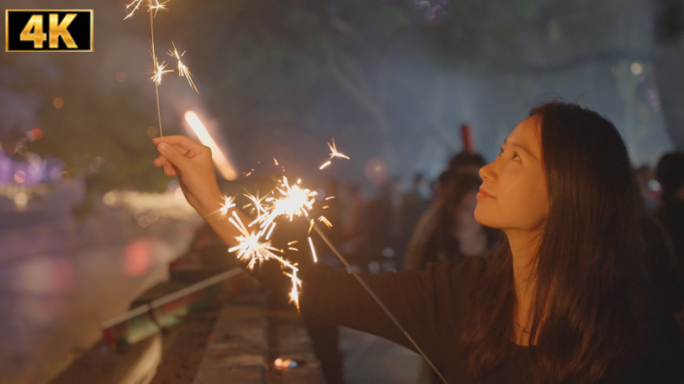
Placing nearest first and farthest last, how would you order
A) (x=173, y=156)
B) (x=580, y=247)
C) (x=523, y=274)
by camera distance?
(x=580, y=247) → (x=173, y=156) → (x=523, y=274)

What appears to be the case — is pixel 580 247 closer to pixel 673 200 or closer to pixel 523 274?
pixel 523 274

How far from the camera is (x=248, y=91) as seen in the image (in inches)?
706

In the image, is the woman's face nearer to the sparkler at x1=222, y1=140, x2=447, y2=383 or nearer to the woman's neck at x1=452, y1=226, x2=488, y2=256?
the sparkler at x1=222, y1=140, x2=447, y2=383

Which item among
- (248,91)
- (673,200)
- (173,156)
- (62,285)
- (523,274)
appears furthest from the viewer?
(248,91)

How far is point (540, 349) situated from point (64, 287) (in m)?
12.5

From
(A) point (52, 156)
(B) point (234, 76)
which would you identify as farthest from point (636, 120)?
(A) point (52, 156)

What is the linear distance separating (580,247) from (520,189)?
27cm

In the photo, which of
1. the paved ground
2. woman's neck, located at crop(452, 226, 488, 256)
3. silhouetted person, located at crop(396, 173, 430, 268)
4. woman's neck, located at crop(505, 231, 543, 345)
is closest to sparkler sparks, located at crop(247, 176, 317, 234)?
woman's neck, located at crop(505, 231, 543, 345)

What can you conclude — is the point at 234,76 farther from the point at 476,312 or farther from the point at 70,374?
the point at 476,312

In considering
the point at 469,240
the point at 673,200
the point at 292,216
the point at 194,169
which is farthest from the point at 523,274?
Result: the point at 673,200

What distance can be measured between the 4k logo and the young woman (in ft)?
6.46

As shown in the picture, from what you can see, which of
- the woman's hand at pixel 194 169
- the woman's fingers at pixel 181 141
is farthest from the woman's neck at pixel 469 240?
the woman's fingers at pixel 181 141

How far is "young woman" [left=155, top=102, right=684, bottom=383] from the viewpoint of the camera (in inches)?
72.1

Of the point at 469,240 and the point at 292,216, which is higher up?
the point at 292,216
